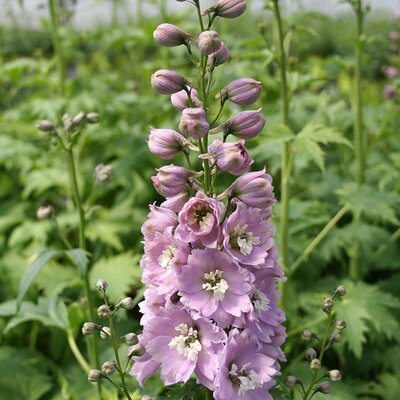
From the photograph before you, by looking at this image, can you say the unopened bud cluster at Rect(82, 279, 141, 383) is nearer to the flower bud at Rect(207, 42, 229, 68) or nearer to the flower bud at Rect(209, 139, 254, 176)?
the flower bud at Rect(209, 139, 254, 176)

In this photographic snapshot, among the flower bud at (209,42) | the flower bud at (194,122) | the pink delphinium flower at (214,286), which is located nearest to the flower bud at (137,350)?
the pink delphinium flower at (214,286)

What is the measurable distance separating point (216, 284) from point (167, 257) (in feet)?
0.54

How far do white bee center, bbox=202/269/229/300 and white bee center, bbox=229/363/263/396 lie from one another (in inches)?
8.0

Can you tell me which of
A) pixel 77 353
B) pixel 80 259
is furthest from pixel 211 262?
pixel 77 353

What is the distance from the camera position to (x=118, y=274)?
3.40 metres

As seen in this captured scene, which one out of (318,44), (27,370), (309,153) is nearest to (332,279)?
(309,153)

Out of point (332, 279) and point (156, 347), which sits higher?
point (156, 347)

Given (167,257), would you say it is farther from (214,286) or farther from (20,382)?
(20,382)

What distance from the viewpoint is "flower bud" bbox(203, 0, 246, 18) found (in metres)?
1.74

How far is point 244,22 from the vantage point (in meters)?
15.9

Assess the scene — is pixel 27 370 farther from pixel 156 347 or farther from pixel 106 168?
pixel 156 347

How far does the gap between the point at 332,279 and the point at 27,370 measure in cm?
184

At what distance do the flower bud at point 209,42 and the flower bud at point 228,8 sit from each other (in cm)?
15

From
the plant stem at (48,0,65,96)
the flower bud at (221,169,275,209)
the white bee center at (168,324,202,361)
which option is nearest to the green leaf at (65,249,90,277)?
the white bee center at (168,324,202,361)
